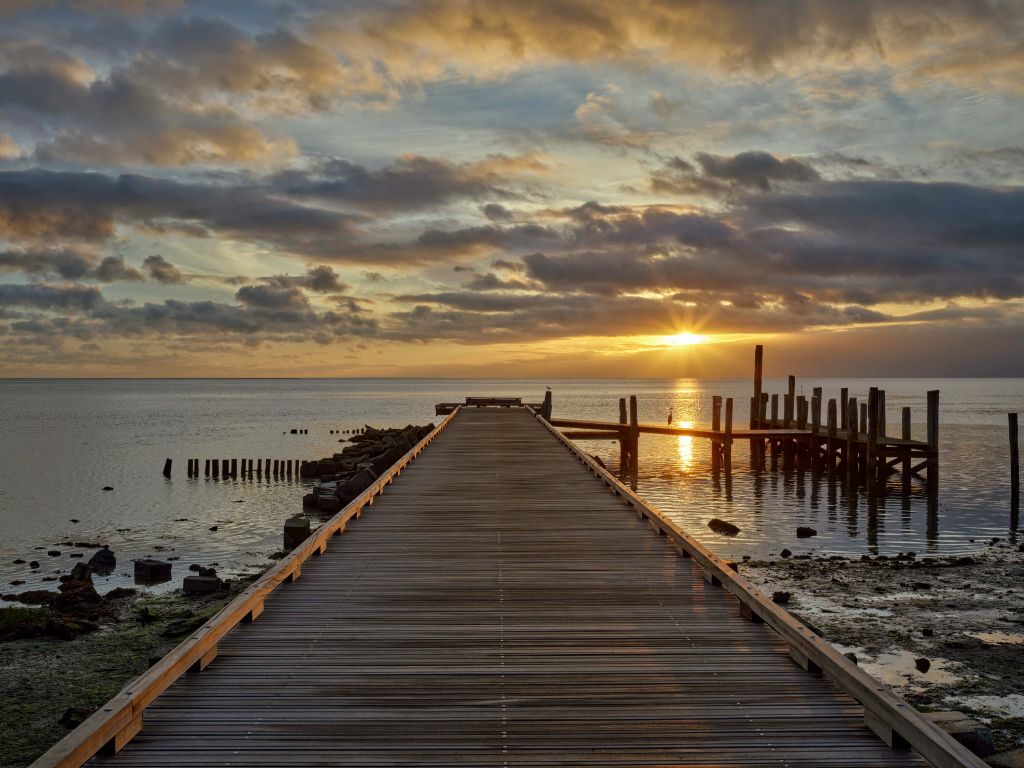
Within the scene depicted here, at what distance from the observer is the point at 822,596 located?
1499 cm

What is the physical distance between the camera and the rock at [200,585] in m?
15.3

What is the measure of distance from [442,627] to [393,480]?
28.3ft

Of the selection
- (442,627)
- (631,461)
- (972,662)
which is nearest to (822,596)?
(972,662)

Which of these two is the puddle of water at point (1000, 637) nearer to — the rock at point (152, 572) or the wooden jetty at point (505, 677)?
the wooden jetty at point (505, 677)

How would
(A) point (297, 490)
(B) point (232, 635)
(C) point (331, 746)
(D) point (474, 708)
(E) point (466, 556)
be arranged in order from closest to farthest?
(C) point (331, 746) → (D) point (474, 708) → (B) point (232, 635) → (E) point (466, 556) → (A) point (297, 490)

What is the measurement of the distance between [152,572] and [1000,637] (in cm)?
1559

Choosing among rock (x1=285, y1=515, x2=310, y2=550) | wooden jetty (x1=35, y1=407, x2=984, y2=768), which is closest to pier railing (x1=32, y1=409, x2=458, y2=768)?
wooden jetty (x1=35, y1=407, x2=984, y2=768)

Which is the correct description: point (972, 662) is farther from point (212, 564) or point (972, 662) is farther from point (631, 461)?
point (631, 461)

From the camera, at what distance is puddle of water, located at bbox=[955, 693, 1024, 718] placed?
9562 mm

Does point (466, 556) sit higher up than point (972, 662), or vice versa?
point (466, 556)

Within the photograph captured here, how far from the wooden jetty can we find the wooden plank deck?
15 mm

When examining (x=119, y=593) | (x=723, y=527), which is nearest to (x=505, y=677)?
(x=119, y=593)

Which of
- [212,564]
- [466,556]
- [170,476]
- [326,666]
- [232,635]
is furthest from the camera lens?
[170,476]

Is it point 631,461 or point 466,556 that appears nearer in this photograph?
point 466,556
